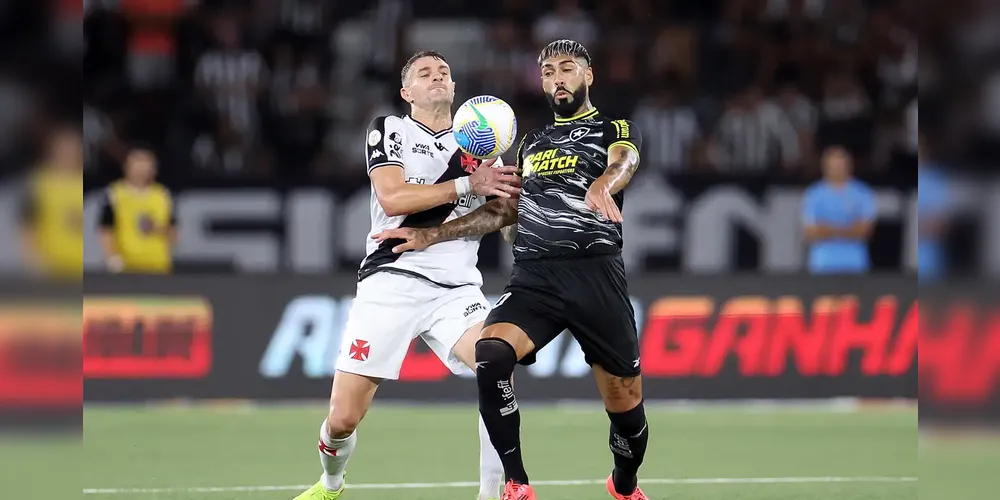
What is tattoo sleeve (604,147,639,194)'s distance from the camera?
6.04 m

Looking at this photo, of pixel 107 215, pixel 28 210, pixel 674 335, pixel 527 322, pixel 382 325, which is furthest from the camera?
pixel 107 215

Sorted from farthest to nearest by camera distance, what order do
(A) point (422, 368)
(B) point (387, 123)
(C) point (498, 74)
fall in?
(C) point (498, 74) → (A) point (422, 368) → (B) point (387, 123)

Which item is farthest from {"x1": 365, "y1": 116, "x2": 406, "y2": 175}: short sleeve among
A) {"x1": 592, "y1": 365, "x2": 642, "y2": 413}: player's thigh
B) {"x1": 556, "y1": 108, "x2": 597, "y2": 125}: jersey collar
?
{"x1": 592, "y1": 365, "x2": 642, "y2": 413}: player's thigh

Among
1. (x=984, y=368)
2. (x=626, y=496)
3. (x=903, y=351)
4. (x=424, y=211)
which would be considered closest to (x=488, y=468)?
(x=626, y=496)

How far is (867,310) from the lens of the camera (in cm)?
1227

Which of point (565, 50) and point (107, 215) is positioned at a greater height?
point (565, 50)

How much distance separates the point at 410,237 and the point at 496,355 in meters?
0.95

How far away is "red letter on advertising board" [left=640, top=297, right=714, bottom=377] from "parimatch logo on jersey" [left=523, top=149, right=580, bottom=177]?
5.80m

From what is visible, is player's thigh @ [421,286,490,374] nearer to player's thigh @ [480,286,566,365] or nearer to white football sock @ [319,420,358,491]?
player's thigh @ [480,286,566,365]

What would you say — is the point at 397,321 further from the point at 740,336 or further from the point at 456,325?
the point at 740,336

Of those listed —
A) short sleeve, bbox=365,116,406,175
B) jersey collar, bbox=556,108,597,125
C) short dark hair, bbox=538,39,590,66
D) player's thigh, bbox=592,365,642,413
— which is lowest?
player's thigh, bbox=592,365,642,413

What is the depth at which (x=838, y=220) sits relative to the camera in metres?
13.1

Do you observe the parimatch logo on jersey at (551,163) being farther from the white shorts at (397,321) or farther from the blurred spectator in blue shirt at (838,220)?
the blurred spectator in blue shirt at (838,220)

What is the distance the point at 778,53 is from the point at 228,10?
23.0 feet
